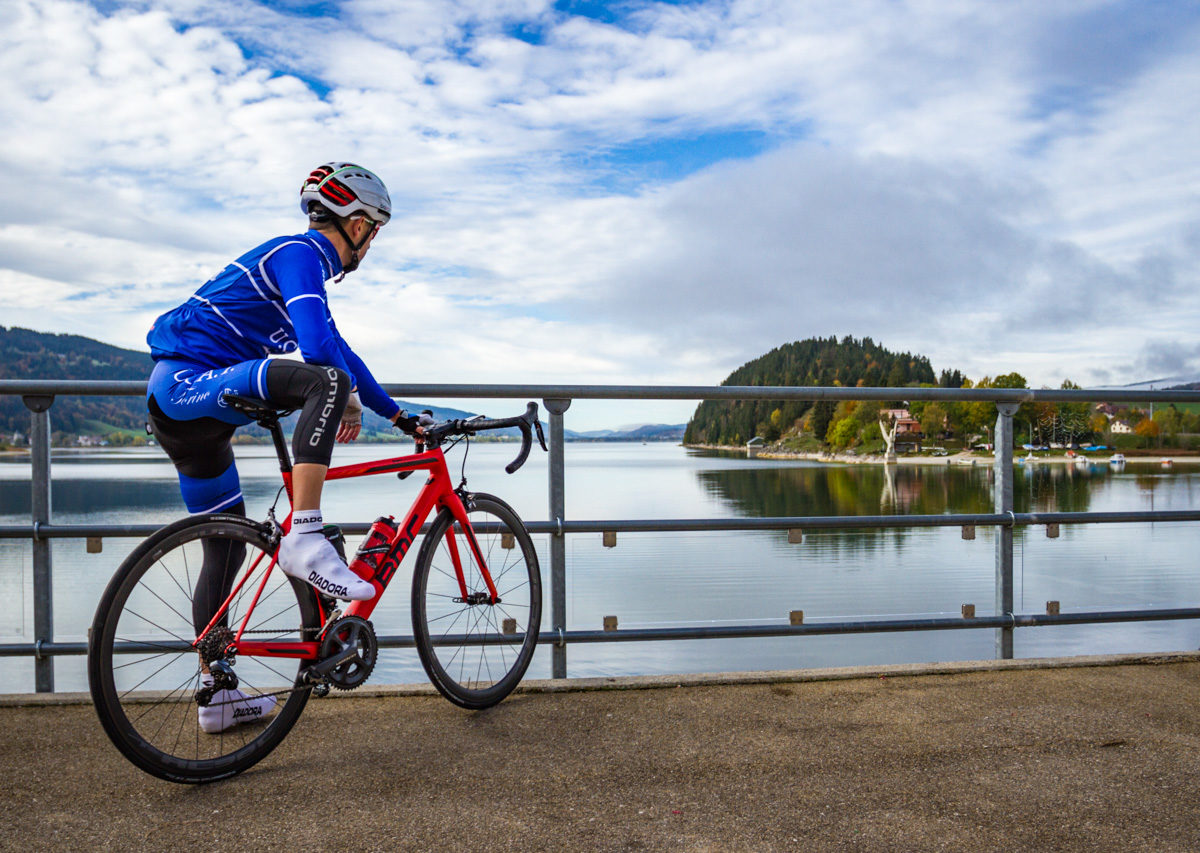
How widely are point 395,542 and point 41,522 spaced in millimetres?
1598

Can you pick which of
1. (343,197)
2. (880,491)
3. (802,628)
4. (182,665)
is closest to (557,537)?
(802,628)

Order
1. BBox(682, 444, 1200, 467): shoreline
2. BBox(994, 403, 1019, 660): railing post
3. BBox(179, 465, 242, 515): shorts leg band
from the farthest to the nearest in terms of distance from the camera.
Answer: BBox(682, 444, 1200, 467): shoreline → BBox(994, 403, 1019, 660): railing post → BBox(179, 465, 242, 515): shorts leg band

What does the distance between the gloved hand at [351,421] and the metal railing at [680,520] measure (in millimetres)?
460

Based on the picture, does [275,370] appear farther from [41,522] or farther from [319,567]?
[41,522]

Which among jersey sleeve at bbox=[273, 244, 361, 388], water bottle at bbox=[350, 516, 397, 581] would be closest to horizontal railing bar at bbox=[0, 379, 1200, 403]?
water bottle at bbox=[350, 516, 397, 581]

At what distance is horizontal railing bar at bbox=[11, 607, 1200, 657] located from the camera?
3.04 meters

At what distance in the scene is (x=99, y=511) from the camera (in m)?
3.18

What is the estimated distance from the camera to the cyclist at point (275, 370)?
223cm

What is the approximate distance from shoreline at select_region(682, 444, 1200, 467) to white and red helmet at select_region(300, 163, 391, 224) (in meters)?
2.36

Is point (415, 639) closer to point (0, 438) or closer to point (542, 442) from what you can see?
point (542, 442)

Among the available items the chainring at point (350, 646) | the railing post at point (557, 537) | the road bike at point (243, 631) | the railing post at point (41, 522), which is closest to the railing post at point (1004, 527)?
the railing post at point (557, 537)

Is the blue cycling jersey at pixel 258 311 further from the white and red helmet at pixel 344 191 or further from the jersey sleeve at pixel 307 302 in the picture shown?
the white and red helmet at pixel 344 191

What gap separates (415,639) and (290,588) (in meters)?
0.56

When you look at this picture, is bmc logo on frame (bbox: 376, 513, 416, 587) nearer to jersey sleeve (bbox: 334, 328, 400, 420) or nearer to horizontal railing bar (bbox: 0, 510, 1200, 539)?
horizontal railing bar (bbox: 0, 510, 1200, 539)
